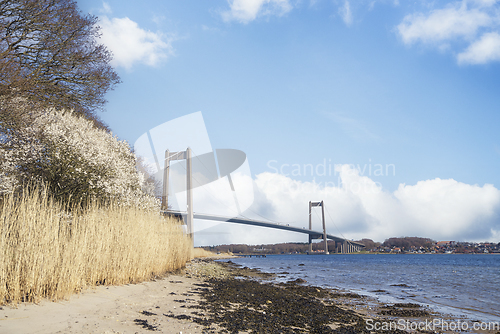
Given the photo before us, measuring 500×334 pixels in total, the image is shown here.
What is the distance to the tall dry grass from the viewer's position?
191 inches

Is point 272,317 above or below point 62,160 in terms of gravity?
below

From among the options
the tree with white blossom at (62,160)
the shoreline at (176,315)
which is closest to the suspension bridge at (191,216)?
the tree with white blossom at (62,160)

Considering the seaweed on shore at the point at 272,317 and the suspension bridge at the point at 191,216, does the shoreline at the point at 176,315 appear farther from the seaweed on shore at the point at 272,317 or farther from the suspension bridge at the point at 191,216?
the suspension bridge at the point at 191,216

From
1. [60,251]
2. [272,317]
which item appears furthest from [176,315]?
[60,251]

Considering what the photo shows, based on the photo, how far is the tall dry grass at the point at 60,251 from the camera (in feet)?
15.9

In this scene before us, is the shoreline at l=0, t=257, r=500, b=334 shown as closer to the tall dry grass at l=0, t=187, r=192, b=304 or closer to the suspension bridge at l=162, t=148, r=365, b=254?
the tall dry grass at l=0, t=187, r=192, b=304

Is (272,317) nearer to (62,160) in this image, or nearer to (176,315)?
(176,315)

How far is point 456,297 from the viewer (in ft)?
40.9

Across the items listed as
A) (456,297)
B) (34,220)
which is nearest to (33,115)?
(34,220)

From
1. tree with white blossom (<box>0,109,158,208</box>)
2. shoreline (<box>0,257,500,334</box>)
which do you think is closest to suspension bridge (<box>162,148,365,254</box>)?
tree with white blossom (<box>0,109,158,208</box>)

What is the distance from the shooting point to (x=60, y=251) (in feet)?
18.1

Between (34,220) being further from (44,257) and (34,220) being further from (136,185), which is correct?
(136,185)

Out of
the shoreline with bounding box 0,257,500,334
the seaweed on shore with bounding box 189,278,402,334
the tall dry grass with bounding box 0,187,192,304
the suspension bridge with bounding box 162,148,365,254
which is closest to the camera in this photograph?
the shoreline with bounding box 0,257,500,334

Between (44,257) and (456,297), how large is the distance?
14.0 meters
